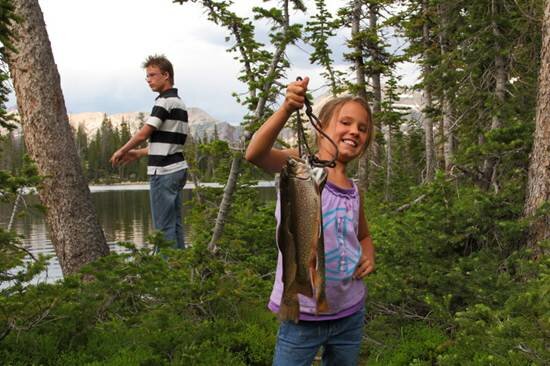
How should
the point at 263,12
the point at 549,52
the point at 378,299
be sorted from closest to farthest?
1. the point at 549,52
2. the point at 378,299
3. the point at 263,12

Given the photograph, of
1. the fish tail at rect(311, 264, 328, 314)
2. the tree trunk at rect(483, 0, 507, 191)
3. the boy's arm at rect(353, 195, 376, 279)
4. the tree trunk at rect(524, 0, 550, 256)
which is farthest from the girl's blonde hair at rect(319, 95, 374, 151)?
the tree trunk at rect(483, 0, 507, 191)

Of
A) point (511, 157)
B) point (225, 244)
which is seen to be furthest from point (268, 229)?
point (511, 157)

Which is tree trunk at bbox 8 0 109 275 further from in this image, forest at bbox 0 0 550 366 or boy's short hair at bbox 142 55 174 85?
boy's short hair at bbox 142 55 174 85

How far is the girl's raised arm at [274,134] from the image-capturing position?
2424 millimetres

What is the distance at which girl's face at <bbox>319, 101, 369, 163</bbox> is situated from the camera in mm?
3000

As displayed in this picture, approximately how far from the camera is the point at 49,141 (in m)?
7.35

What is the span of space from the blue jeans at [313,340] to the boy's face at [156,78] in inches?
188

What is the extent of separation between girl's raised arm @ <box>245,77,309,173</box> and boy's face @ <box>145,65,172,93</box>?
4.33 m

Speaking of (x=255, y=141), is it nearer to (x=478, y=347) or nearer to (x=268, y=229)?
(x=478, y=347)

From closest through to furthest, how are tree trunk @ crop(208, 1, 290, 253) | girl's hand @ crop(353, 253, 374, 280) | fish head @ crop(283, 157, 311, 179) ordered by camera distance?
fish head @ crop(283, 157, 311, 179) < girl's hand @ crop(353, 253, 374, 280) < tree trunk @ crop(208, 1, 290, 253)

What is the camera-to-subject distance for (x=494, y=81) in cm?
841

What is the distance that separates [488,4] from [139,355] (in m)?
6.91

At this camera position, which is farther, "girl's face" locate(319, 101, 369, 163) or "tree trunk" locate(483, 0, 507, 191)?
"tree trunk" locate(483, 0, 507, 191)

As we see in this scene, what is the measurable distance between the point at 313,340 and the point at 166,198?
437cm
